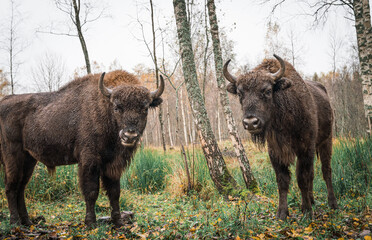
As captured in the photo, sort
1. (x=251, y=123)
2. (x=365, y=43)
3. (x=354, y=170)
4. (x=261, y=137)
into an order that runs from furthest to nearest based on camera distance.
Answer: (x=365, y=43), (x=354, y=170), (x=261, y=137), (x=251, y=123)

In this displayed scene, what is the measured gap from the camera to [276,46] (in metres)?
28.7

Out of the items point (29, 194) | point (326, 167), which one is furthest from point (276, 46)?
point (29, 194)

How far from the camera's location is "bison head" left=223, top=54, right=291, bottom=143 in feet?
12.7

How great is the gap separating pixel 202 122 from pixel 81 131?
280cm

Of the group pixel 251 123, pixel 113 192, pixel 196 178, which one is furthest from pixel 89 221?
pixel 251 123

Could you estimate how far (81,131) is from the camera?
4.40 metres

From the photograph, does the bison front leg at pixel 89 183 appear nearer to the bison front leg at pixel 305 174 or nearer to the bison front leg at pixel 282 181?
the bison front leg at pixel 282 181

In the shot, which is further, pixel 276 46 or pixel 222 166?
pixel 276 46

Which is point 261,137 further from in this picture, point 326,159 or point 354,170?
→ point 354,170

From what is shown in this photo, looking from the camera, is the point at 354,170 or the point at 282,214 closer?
the point at 282,214

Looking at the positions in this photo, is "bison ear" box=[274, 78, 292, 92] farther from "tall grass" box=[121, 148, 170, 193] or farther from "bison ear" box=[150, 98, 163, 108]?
"tall grass" box=[121, 148, 170, 193]

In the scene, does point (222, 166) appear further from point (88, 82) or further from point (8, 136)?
point (8, 136)

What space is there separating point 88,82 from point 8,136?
189 centimetres

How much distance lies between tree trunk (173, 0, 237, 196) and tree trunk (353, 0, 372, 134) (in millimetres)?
6536
